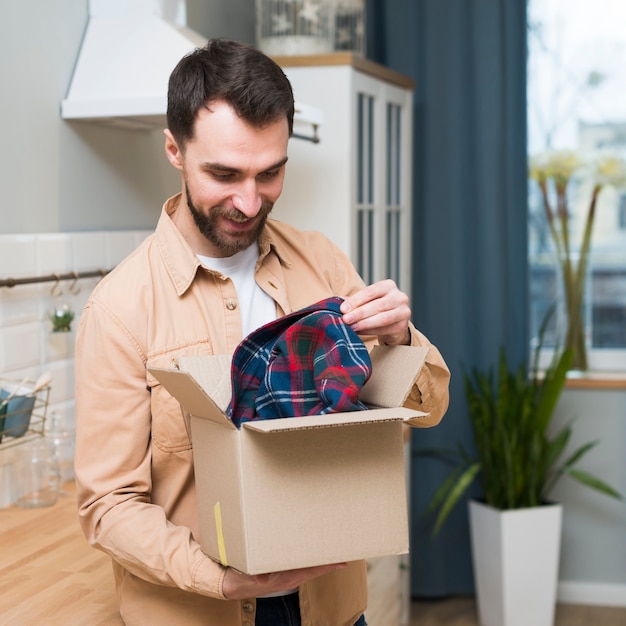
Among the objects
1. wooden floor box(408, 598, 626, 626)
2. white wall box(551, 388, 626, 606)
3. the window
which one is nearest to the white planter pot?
wooden floor box(408, 598, 626, 626)

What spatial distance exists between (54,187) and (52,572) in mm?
914

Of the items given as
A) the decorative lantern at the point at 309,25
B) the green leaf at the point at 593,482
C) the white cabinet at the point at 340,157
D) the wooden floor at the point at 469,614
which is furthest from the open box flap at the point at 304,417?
the wooden floor at the point at 469,614

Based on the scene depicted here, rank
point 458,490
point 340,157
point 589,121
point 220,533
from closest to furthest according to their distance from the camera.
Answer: point 220,533 < point 340,157 < point 458,490 < point 589,121

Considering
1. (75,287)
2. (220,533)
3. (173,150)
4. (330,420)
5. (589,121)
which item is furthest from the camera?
(589,121)

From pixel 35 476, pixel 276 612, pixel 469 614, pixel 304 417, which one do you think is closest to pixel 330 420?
pixel 304 417

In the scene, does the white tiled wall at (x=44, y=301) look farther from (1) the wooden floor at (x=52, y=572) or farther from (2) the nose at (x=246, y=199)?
(2) the nose at (x=246, y=199)

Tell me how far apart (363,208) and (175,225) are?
5.14ft

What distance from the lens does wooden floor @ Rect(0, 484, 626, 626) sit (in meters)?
1.39

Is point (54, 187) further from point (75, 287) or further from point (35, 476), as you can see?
point (35, 476)

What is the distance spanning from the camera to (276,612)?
129 cm

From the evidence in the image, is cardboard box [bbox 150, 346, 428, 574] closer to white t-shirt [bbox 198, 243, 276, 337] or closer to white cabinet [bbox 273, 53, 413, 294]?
white t-shirt [bbox 198, 243, 276, 337]

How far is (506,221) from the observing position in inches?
137

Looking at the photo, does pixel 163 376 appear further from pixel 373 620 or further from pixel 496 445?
pixel 496 445

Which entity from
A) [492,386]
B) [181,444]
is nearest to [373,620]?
[492,386]
